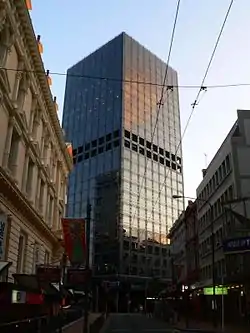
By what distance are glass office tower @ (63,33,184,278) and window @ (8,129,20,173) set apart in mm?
57598

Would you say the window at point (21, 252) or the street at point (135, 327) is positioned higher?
the window at point (21, 252)

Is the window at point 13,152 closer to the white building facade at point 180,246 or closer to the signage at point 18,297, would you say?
the signage at point 18,297

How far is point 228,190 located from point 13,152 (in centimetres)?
2471

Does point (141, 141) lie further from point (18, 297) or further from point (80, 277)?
point (18, 297)

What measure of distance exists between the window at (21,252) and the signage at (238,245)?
15.2 m

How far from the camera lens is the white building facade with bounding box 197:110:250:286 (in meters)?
40.2

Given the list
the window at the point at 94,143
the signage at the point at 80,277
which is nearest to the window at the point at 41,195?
the signage at the point at 80,277

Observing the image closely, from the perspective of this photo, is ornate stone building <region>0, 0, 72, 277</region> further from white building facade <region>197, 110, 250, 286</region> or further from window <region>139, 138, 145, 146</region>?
window <region>139, 138, 145, 146</region>

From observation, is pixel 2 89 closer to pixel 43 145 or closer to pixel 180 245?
pixel 43 145

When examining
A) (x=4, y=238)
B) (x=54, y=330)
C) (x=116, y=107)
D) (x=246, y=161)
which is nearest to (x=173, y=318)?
(x=246, y=161)

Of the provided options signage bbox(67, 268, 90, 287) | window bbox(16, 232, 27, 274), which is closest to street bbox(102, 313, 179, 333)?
window bbox(16, 232, 27, 274)

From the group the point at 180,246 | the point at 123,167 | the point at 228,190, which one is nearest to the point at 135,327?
the point at 228,190

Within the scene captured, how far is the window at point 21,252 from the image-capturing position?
32.6 metres

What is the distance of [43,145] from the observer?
4175cm
